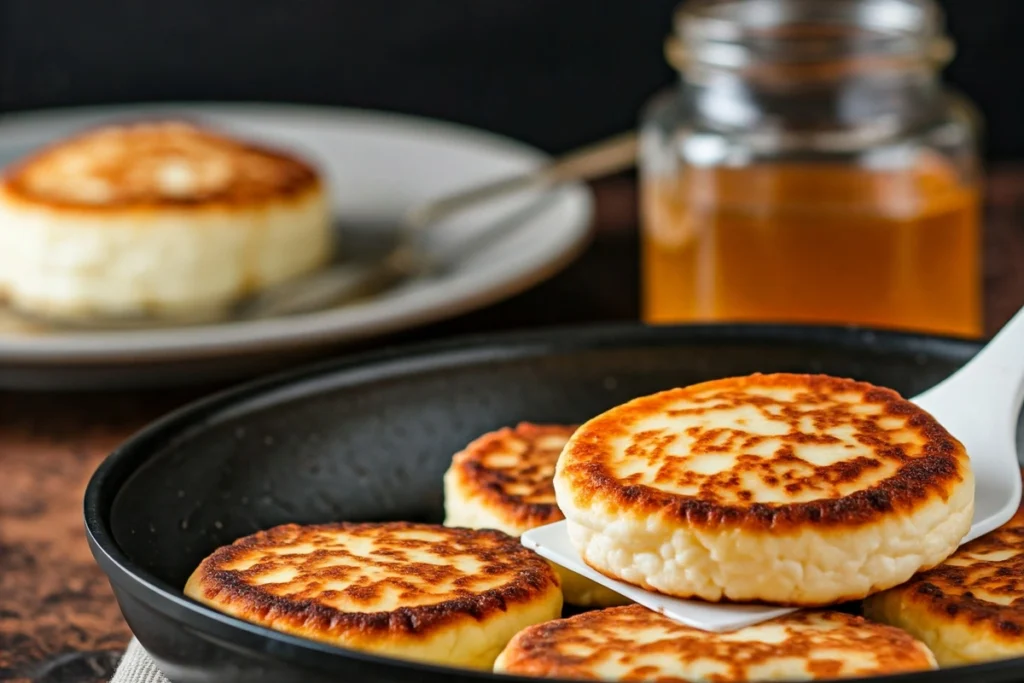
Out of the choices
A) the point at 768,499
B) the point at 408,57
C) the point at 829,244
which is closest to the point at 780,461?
the point at 768,499

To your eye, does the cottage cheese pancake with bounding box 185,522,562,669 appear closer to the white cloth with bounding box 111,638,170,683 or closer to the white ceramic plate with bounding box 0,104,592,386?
the white cloth with bounding box 111,638,170,683

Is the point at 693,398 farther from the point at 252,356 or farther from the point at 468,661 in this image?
the point at 252,356

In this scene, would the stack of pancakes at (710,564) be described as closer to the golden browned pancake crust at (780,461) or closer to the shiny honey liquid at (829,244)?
the golden browned pancake crust at (780,461)

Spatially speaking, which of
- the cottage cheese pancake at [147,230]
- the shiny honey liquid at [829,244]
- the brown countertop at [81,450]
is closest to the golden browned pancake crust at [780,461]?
the brown countertop at [81,450]

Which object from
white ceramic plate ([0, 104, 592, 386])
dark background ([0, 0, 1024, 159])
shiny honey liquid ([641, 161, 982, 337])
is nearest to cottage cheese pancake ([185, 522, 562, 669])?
white ceramic plate ([0, 104, 592, 386])

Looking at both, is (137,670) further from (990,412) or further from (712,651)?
(990,412)

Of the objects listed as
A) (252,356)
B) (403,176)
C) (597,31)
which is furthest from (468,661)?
(597,31)
